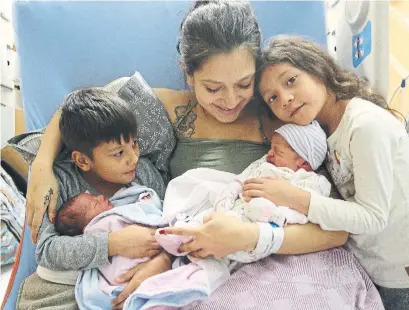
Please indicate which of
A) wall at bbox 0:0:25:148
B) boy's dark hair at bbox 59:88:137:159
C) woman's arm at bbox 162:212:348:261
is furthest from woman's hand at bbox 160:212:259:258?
wall at bbox 0:0:25:148

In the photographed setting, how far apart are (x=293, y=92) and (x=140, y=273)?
676 mm

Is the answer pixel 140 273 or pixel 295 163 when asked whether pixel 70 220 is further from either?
pixel 295 163

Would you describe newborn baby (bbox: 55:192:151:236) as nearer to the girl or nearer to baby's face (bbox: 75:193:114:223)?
baby's face (bbox: 75:193:114:223)

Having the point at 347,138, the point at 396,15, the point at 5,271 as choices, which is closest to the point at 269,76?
the point at 347,138

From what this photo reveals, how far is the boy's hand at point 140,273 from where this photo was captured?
1.27 meters

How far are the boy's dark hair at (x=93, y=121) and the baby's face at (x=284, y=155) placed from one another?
0.44m

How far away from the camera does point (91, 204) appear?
1408 mm

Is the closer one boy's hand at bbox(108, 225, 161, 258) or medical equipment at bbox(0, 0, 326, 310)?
boy's hand at bbox(108, 225, 161, 258)

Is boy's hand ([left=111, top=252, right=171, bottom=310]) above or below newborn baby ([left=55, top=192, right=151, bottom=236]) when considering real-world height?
below

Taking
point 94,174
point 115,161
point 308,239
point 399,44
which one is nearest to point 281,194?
point 308,239

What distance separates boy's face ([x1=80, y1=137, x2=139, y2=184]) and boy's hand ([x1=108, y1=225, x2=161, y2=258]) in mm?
209

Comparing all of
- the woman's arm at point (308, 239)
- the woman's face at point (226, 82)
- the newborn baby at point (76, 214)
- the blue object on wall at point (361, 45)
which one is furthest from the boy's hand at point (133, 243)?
the blue object on wall at point (361, 45)

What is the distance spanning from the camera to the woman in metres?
1.30

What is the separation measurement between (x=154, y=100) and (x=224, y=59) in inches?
14.7
